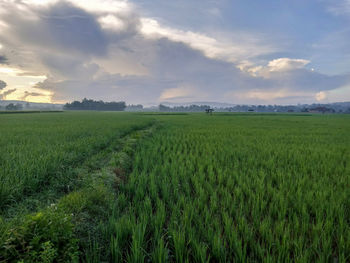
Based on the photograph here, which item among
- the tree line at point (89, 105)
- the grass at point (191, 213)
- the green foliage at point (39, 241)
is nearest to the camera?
the green foliage at point (39, 241)

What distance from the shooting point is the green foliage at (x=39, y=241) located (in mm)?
1650

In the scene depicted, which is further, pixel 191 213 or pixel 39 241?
pixel 191 213

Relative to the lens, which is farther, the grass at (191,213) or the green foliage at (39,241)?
the grass at (191,213)

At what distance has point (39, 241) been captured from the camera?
1.82 m

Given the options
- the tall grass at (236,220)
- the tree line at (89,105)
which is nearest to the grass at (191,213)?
the tall grass at (236,220)

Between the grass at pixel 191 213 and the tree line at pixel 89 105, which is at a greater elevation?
the tree line at pixel 89 105

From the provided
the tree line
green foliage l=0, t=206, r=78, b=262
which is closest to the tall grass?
green foliage l=0, t=206, r=78, b=262

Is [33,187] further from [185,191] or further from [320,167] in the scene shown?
[320,167]

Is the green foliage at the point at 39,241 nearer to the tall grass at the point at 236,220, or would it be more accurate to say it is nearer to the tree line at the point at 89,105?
the tall grass at the point at 236,220

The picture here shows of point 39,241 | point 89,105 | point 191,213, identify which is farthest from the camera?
point 89,105

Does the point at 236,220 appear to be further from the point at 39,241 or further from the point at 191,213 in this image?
the point at 39,241

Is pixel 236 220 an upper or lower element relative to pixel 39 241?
lower

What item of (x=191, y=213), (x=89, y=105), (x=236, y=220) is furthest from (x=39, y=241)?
(x=89, y=105)

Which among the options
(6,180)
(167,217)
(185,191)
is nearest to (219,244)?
(167,217)
